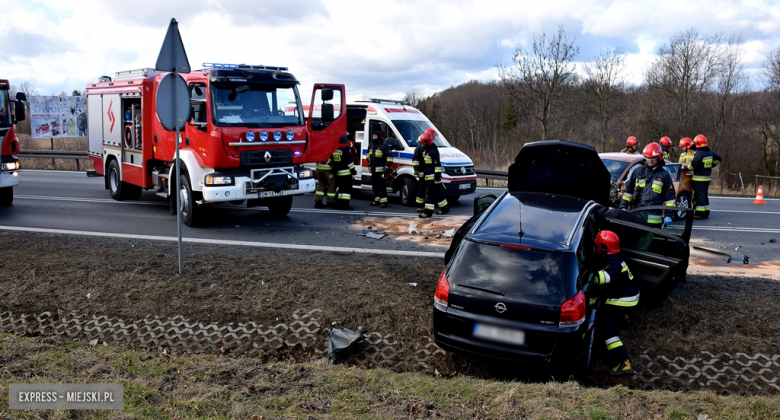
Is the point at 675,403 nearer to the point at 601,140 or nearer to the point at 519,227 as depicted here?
the point at 519,227

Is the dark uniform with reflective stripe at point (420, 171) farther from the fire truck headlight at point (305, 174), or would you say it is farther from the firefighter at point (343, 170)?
the fire truck headlight at point (305, 174)

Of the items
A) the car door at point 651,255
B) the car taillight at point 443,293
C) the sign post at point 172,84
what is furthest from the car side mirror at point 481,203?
the sign post at point 172,84

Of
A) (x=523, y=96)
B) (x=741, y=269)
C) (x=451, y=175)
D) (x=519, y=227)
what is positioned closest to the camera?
(x=519, y=227)

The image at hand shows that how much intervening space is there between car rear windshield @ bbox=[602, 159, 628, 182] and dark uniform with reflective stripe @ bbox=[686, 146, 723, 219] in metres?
1.86

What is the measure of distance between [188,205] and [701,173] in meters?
10.8

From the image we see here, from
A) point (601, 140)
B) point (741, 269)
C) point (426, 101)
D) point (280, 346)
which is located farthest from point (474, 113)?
point (280, 346)

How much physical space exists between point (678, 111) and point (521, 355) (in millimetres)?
36590

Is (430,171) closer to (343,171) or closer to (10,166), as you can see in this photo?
(343,171)

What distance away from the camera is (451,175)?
525 inches

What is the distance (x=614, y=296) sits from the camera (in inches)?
206

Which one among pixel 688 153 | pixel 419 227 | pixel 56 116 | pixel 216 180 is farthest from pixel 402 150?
pixel 56 116

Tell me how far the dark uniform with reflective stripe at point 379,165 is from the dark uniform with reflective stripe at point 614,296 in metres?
8.54

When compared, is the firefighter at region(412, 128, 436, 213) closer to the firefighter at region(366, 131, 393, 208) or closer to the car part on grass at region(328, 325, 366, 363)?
the firefighter at region(366, 131, 393, 208)

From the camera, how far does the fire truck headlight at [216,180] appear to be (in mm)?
9907
